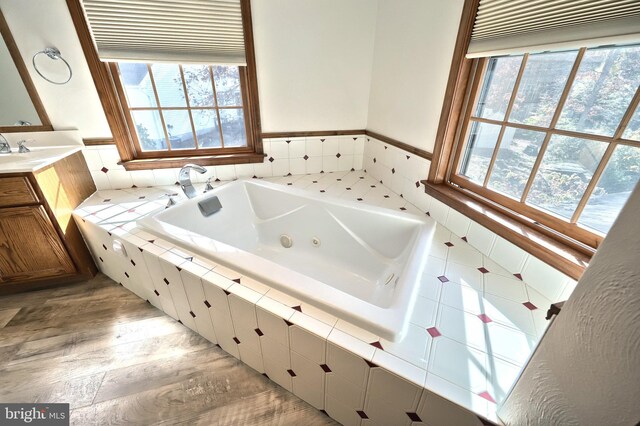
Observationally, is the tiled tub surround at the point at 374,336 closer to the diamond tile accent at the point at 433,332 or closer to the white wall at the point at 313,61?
the diamond tile accent at the point at 433,332

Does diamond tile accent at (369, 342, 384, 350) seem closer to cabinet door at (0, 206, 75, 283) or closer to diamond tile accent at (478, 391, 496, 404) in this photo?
diamond tile accent at (478, 391, 496, 404)

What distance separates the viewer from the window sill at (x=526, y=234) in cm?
100

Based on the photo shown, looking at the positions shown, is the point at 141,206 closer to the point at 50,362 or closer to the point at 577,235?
the point at 50,362

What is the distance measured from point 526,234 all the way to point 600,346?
32.9 inches

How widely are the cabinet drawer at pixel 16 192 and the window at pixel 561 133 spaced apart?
2598mm

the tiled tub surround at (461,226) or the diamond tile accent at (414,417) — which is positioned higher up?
the tiled tub surround at (461,226)

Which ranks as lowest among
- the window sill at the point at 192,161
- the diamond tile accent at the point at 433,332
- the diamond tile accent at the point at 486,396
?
the diamond tile accent at the point at 486,396

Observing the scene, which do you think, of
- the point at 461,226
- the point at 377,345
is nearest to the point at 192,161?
the point at 377,345

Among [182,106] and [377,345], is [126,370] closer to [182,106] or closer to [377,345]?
[377,345]

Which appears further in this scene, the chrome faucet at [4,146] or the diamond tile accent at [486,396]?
the chrome faucet at [4,146]

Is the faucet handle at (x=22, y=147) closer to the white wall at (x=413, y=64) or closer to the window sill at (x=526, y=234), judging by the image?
the white wall at (x=413, y=64)

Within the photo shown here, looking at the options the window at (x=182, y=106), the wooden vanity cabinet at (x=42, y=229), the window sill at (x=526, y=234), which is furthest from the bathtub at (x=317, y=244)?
the wooden vanity cabinet at (x=42, y=229)

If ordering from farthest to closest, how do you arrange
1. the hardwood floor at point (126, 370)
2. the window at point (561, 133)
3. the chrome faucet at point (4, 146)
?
the chrome faucet at point (4, 146), the hardwood floor at point (126, 370), the window at point (561, 133)

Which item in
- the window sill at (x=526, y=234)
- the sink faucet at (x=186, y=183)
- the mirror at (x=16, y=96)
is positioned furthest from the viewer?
the sink faucet at (x=186, y=183)
